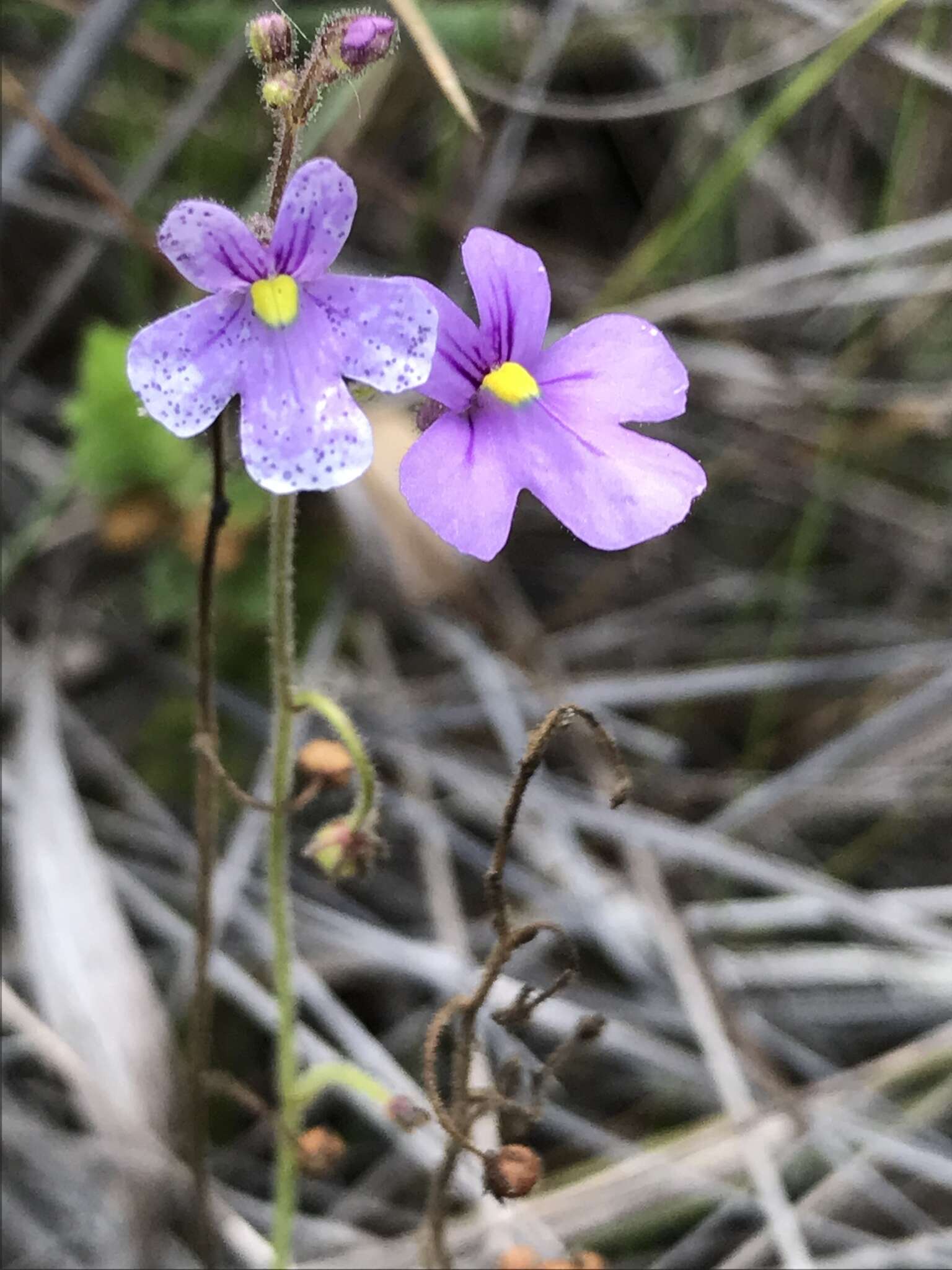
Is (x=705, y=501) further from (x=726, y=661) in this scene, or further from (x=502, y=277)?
(x=502, y=277)

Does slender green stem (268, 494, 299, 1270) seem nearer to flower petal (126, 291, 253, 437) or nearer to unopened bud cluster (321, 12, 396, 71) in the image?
flower petal (126, 291, 253, 437)

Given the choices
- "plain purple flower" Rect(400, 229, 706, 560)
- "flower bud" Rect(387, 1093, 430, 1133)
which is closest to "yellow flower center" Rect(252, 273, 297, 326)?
"plain purple flower" Rect(400, 229, 706, 560)

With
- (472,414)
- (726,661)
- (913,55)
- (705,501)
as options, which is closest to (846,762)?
(726,661)

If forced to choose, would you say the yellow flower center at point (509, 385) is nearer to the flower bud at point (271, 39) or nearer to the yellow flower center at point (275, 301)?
the yellow flower center at point (275, 301)

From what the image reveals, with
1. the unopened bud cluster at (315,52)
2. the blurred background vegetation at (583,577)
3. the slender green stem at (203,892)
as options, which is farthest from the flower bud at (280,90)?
the blurred background vegetation at (583,577)

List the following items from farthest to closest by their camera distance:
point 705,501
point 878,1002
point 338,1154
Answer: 1. point 705,501
2. point 878,1002
3. point 338,1154

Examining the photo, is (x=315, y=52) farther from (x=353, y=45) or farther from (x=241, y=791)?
(x=241, y=791)
